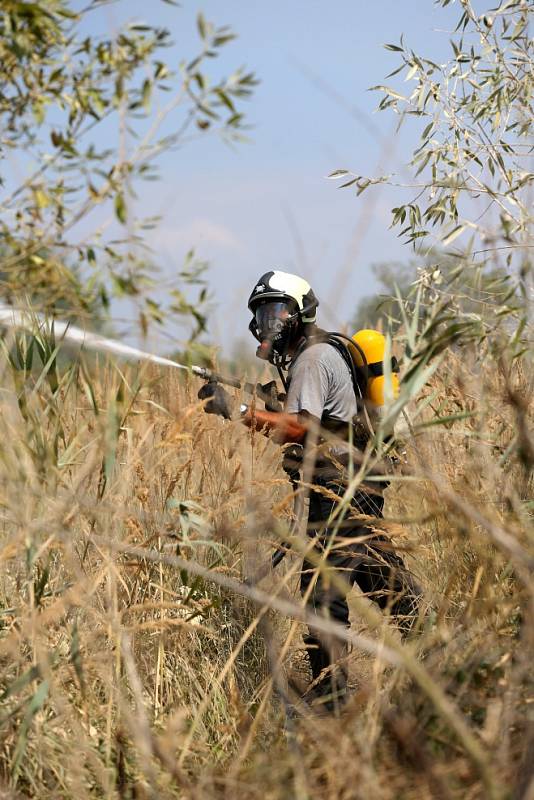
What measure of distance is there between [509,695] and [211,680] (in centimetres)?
174

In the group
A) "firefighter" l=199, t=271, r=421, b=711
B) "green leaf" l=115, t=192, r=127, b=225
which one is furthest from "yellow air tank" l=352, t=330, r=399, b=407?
"green leaf" l=115, t=192, r=127, b=225

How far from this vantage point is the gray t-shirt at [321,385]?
3.97 m

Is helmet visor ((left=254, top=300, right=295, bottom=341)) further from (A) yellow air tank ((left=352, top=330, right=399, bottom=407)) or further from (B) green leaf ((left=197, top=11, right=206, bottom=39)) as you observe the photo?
(B) green leaf ((left=197, top=11, right=206, bottom=39))

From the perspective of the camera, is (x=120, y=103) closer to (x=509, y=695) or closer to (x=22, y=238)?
(x=22, y=238)

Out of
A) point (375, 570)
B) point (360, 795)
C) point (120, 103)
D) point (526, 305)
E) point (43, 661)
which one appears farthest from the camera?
point (375, 570)

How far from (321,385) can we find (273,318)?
A: 393 mm

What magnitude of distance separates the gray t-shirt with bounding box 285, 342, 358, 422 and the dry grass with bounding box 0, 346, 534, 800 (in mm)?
254

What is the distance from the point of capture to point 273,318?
416 centimetres

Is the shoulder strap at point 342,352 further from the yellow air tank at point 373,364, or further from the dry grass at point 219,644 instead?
the dry grass at point 219,644

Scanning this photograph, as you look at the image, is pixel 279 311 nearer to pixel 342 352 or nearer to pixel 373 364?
pixel 342 352

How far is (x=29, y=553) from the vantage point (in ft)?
7.92

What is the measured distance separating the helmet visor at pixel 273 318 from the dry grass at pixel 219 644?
501 millimetres

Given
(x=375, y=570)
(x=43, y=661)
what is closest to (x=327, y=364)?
(x=375, y=570)

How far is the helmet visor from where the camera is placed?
163 inches
